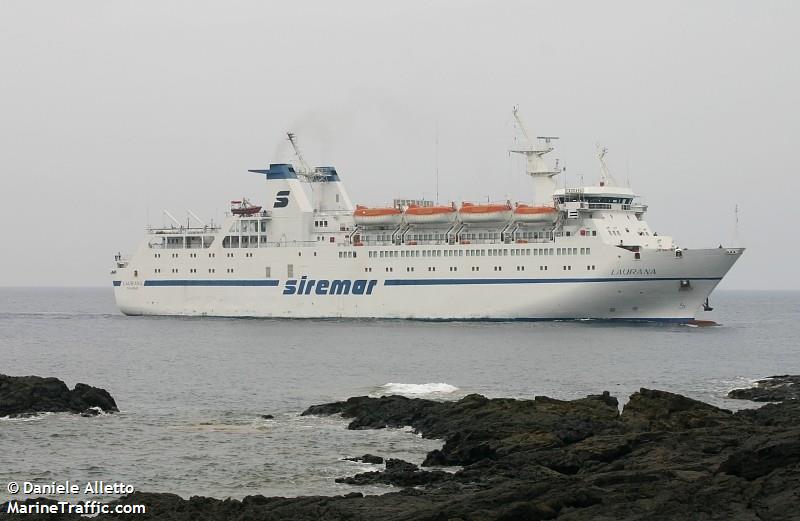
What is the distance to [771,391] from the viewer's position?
97.8 ft

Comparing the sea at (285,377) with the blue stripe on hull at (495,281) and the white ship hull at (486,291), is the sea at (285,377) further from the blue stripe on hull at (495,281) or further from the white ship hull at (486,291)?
the blue stripe on hull at (495,281)

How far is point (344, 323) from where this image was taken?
58.1 m

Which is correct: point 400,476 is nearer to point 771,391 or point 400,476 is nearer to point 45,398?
point 45,398

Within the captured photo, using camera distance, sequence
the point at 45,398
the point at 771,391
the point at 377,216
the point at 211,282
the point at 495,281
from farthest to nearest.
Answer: the point at 211,282 → the point at 377,216 → the point at 495,281 → the point at 771,391 → the point at 45,398

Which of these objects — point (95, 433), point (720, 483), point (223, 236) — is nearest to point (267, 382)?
point (95, 433)

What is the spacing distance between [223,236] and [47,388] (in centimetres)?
3593

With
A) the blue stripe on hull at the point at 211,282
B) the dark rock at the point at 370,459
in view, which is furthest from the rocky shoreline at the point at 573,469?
the blue stripe on hull at the point at 211,282

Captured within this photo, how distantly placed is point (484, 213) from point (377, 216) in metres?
6.31

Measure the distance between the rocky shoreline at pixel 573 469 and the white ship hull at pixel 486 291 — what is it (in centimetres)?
2771

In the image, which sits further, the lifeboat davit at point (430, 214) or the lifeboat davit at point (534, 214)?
the lifeboat davit at point (430, 214)

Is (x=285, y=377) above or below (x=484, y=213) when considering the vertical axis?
below

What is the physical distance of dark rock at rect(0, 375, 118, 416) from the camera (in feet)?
86.5

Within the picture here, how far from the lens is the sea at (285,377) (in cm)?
2052

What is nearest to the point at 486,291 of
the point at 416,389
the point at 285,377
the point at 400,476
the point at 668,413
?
the point at 285,377
